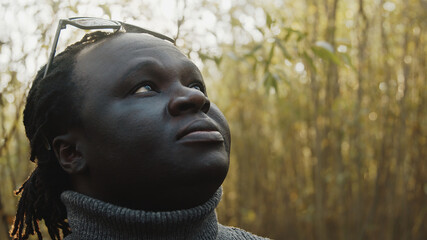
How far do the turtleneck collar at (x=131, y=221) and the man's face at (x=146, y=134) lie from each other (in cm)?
3

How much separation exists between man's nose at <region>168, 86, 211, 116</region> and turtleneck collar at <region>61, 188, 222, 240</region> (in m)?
0.23

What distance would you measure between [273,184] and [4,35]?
11.1ft

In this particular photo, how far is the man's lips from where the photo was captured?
3.32ft

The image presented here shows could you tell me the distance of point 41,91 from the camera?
1238 millimetres

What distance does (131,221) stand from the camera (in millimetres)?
1024

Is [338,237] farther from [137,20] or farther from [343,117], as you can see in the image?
[137,20]

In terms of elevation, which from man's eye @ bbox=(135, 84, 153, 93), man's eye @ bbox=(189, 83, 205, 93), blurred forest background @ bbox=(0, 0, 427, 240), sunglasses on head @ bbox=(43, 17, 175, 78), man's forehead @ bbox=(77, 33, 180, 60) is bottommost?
blurred forest background @ bbox=(0, 0, 427, 240)

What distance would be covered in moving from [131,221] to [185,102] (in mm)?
295

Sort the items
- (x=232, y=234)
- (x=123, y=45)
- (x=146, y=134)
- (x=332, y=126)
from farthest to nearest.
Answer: (x=332, y=126), (x=232, y=234), (x=123, y=45), (x=146, y=134)

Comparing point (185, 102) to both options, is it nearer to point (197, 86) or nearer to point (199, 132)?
point (199, 132)

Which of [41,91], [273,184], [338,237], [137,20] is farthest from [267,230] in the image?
[41,91]

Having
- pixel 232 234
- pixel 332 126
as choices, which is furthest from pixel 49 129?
pixel 332 126

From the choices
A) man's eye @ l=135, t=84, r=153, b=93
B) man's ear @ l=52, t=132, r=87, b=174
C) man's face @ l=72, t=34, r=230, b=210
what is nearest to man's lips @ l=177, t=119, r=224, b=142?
man's face @ l=72, t=34, r=230, b=210

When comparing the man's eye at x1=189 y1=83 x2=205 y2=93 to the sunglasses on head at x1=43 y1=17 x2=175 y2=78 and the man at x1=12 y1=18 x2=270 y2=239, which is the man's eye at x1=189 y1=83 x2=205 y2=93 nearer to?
the man at x1=12 y1=18 x2=270 y2=239
